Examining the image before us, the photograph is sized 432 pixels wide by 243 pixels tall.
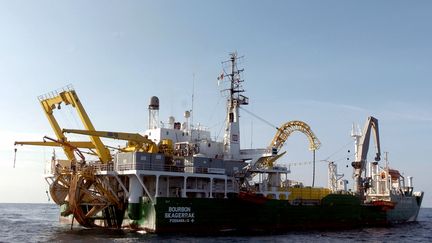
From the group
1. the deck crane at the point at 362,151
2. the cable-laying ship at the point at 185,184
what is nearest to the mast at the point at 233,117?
the cable-laying ship at the point at 185,184

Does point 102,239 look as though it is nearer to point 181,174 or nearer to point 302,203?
point 181,174

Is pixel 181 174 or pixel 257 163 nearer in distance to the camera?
pixel 181 174

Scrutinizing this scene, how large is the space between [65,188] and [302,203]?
1977cm

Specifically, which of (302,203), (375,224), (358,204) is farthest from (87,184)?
(375,224)

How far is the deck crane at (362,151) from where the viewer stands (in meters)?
52.8

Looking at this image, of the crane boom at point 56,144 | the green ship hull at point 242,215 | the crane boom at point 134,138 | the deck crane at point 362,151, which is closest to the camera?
the green ship hull at point 242,215

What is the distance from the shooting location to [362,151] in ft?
177

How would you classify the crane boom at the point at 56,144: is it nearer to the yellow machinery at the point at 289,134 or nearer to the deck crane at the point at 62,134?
the deck crane at the point at 62,134

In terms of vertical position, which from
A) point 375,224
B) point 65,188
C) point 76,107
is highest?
point 76,107

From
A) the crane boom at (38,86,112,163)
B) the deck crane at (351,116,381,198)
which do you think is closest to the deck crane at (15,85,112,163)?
the crane boom at (38,86,112,163)

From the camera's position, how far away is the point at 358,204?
46281 mm

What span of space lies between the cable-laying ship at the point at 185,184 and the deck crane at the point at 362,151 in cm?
670

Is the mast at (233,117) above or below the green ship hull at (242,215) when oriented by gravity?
above

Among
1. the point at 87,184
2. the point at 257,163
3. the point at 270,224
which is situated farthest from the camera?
the point at 257,163
